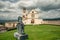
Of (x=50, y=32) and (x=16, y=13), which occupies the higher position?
(x=16, y=13)

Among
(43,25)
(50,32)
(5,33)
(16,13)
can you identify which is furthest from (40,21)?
(5,33)

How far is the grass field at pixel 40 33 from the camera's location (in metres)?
5.37

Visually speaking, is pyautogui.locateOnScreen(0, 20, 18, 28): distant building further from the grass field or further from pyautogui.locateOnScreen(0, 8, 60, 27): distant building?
the grass field

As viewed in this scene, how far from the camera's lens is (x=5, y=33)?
538cm

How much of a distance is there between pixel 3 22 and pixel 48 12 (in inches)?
66.9

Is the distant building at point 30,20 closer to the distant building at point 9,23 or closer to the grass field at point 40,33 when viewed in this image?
the distant building at point 9,23

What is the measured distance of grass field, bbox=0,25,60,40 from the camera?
5.37 metres

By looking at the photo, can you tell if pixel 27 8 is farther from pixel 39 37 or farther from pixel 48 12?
pixel 39 37

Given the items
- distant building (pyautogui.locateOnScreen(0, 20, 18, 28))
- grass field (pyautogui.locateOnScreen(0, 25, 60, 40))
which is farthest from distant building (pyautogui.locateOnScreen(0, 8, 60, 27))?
grass field (pyautogui.locateOnScreen(0, 25, 60, 40))

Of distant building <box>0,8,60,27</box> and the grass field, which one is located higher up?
distant building <box>0,8,60,27</box>

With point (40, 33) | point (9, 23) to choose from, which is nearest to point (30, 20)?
point (40, 33)

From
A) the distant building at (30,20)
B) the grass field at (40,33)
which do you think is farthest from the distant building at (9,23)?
the grass field at (40,33)

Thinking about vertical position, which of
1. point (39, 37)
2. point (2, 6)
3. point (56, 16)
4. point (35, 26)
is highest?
point (2, 6)

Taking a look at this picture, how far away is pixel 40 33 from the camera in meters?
5.46
